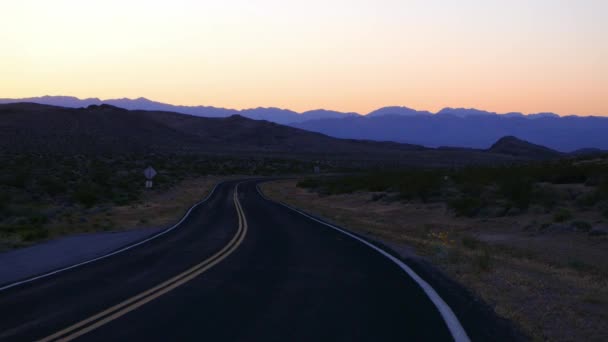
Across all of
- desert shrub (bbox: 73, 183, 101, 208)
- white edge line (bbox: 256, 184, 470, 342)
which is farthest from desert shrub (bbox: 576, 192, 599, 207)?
desert shrub (bbox: 73, 183, 101, 208)

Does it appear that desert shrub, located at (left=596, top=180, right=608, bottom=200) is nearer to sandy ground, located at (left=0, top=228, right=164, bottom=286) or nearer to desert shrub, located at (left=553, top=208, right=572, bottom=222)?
desert shrub, located at (left=553, top=208, right=572, bottom=222)

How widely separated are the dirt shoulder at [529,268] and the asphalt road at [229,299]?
1.13m

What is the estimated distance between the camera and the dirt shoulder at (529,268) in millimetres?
7758

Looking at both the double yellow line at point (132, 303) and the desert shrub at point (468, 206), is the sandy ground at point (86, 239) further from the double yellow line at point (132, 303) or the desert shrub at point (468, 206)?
the desert shrub at point (468, 206)

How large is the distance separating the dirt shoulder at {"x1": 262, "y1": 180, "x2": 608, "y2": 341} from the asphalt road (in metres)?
1.13

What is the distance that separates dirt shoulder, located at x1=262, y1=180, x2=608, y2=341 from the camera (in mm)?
7758

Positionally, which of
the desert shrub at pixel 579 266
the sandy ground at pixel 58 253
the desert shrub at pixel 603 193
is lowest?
the sandy ground at pixel 58 253

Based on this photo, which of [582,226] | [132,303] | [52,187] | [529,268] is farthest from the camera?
[52,187]

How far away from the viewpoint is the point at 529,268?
12703 mm

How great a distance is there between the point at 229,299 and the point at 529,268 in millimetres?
6667

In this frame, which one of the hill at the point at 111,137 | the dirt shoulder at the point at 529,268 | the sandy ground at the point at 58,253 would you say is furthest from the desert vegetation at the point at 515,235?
the hill at the point at 111,137

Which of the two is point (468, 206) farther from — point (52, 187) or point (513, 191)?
point (52, 187)

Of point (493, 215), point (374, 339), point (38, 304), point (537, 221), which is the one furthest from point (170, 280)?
point (493, 215)

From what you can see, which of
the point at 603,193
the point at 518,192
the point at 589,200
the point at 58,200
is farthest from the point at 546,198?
the point at 58,200
